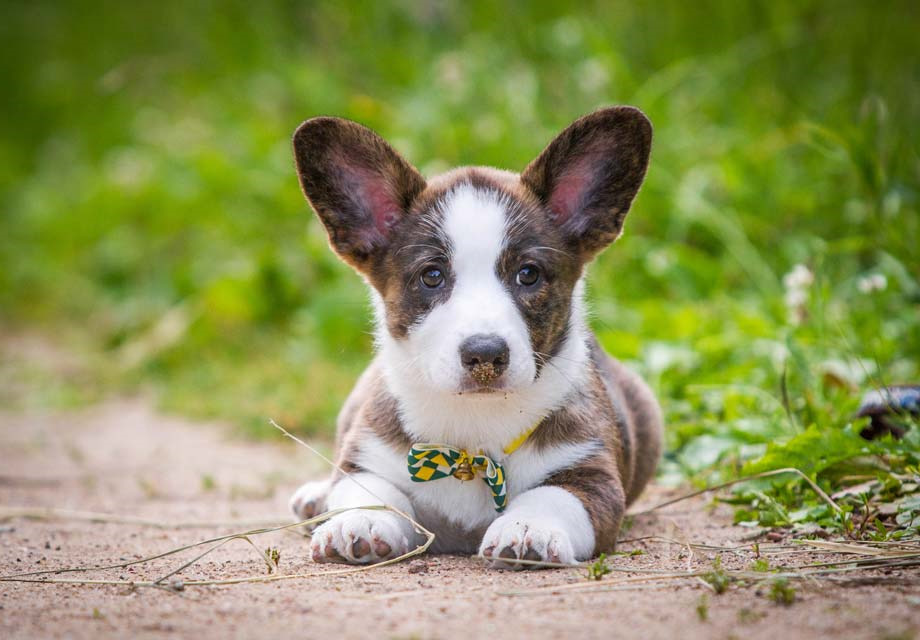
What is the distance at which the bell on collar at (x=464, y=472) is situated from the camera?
138 inches

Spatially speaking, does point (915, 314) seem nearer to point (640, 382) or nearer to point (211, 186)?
point (640, 382)

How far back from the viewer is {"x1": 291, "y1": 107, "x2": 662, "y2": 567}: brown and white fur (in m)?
3.26

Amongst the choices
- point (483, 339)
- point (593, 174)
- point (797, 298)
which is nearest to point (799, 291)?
point (797, 298)

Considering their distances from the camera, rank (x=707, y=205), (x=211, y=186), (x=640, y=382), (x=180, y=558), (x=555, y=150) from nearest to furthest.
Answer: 1. (x=180, y=558)
2. (x=555, y=150)
3. (x=640, y=382)
4. (x=707, y=205)
5. (x=211, y=186)

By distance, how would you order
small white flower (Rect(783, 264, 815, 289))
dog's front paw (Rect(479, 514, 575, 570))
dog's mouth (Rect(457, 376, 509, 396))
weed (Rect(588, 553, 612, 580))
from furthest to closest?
small white flower (Rect(783, 264, 815, 289)) → dog's mouth (Rect(457, 376, 509, 396)) → dog's front paw (Rect(479, 514, 575, 570)) → weed (Rect(588, 553, 612, 580))

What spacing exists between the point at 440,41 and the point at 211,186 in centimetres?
252

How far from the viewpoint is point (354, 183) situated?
12.5 feet

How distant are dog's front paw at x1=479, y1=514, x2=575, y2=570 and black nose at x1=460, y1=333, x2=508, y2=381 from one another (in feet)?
1.52

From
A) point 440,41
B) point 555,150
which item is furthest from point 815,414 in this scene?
point 440,41

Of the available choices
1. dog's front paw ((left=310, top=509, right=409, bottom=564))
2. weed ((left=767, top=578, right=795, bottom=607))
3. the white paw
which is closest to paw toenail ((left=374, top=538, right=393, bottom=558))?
dog's front paw ((left=310, top=509, right=409, bottom=564))

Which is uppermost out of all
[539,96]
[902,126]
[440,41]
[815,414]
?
[440,41]

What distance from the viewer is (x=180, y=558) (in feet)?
11.2

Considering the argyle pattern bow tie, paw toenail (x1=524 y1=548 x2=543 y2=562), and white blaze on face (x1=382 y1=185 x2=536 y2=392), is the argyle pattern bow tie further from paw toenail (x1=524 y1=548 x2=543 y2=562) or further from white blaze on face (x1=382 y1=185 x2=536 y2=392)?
paw toenail (x1=524 y1=548 x2=543 y2=562)

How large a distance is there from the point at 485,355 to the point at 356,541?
71 centimetres
